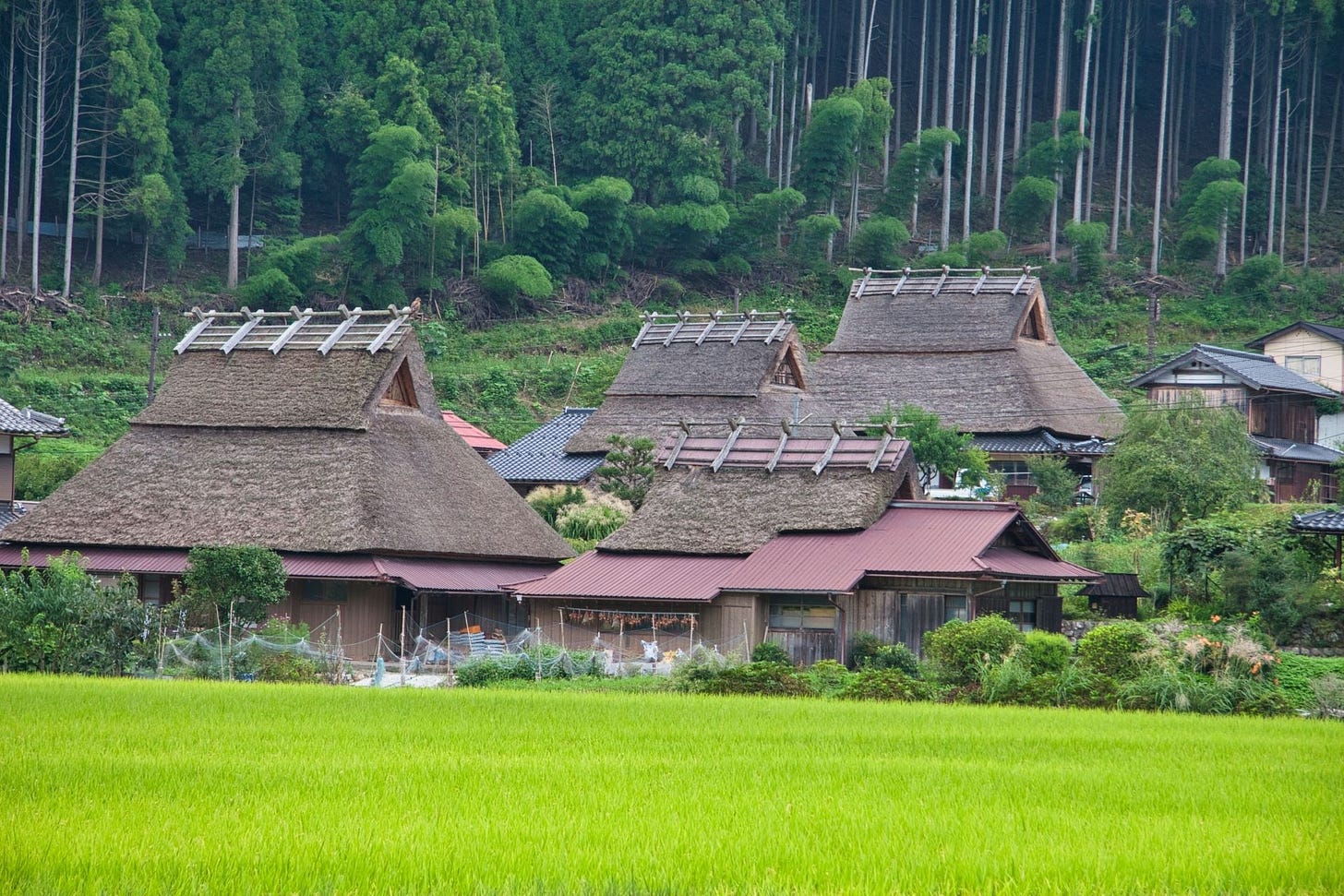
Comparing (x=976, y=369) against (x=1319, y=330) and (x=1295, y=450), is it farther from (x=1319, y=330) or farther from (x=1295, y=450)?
(x=1319, y=330)

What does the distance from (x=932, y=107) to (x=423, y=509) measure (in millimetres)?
49715

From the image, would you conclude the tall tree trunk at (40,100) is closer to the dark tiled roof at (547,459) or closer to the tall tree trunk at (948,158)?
the dark tiled roof at (547,459)

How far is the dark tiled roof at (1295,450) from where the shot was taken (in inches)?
1759

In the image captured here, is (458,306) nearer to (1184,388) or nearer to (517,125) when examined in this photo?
(517,125)

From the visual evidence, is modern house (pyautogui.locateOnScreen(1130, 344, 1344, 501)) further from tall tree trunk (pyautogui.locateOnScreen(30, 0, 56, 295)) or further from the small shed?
tall tree trunk (pyautogui.locateOnScreen(30, 0, 56, 295))

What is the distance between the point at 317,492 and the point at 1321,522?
723 inches

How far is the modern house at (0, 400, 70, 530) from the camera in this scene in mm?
35219

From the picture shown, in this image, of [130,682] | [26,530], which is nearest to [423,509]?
[26,530]

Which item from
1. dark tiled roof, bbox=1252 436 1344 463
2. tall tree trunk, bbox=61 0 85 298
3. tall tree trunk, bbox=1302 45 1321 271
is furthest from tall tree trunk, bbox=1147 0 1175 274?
tall tree trunk, bbox=61 0 85 298

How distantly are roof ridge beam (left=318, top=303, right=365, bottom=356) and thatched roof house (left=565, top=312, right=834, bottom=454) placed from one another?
10649mm

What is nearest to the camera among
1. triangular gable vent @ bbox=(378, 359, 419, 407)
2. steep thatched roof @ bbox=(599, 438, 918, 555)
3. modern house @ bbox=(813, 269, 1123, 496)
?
steep thatched roof @ bbox=(599, 438, 918, 555)

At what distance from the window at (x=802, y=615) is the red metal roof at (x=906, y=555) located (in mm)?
658

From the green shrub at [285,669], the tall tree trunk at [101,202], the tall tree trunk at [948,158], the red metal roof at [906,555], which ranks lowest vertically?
the green shrub at [285,669]

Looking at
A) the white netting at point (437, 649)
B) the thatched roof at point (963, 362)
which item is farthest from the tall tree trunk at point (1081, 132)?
the white netting at point (437, 649)
